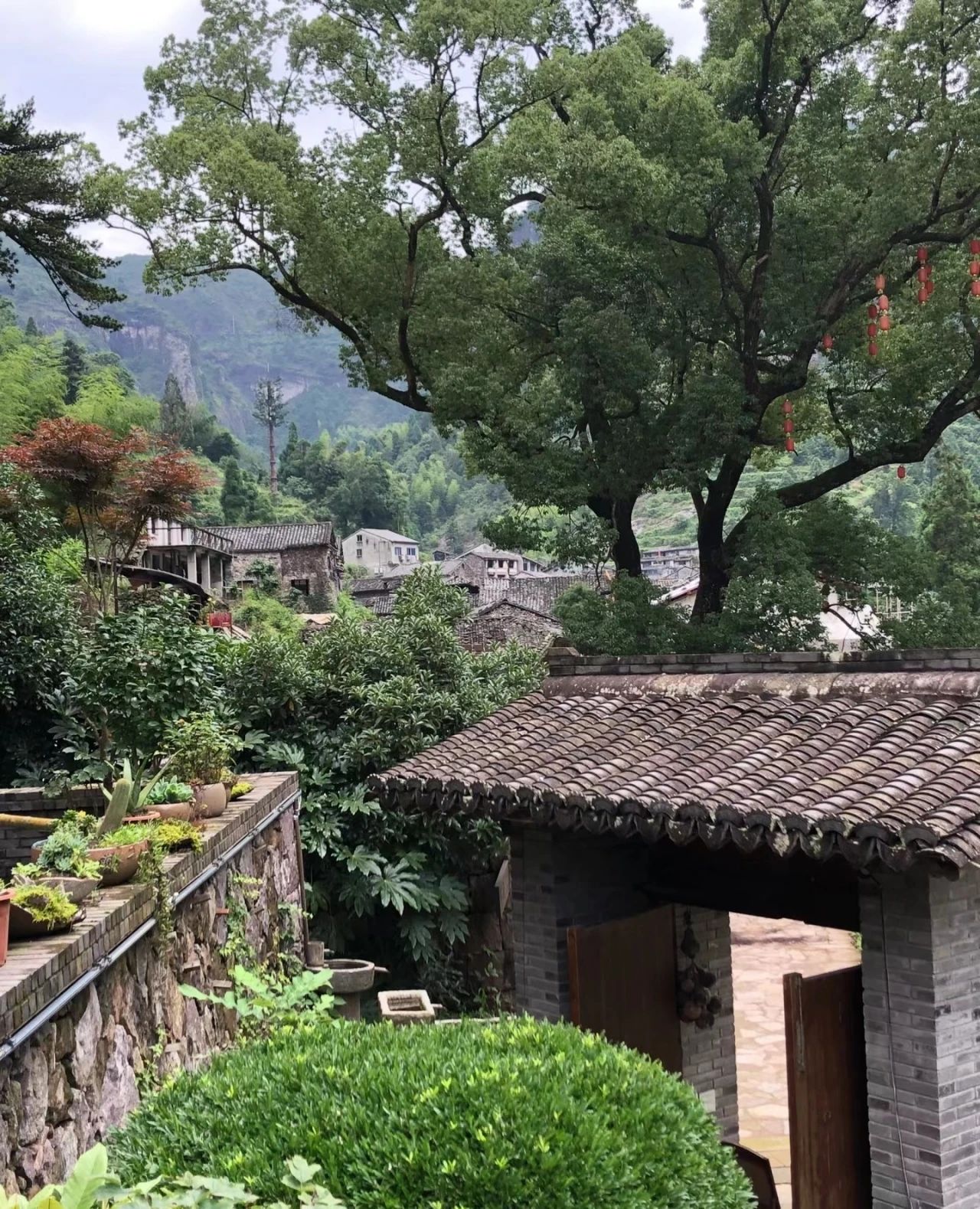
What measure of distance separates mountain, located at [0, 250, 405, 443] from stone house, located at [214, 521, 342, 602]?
73.6 meters

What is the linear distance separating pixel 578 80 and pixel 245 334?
467 ft

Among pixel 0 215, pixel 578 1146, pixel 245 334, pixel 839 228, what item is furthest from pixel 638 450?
pixel 245 334

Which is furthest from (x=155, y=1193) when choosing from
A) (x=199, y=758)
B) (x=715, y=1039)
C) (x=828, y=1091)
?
(x=715, y=1039)

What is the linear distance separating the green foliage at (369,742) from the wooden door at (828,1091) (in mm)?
4201

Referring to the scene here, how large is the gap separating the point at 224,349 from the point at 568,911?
481 ft

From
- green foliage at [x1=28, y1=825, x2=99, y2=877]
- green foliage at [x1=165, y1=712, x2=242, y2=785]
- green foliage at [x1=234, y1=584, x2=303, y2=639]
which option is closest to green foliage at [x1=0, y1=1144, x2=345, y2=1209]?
green foliage at [x1=28, y1=825, x2=99, y2=877]

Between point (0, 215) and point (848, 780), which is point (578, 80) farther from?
point (848, 780)

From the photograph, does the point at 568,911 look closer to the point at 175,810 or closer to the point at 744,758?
the point at 744,758

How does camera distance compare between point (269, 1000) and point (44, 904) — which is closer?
point (44, 904)

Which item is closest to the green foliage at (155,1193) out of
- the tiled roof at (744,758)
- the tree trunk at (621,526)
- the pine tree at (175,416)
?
the tiled roof at (744,758)

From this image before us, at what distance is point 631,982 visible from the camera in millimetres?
5883

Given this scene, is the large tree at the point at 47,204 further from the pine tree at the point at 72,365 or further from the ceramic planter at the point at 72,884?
A: the pine tree at the point at 72,365

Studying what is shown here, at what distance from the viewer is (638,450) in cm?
1400

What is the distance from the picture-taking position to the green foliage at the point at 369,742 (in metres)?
8.66
